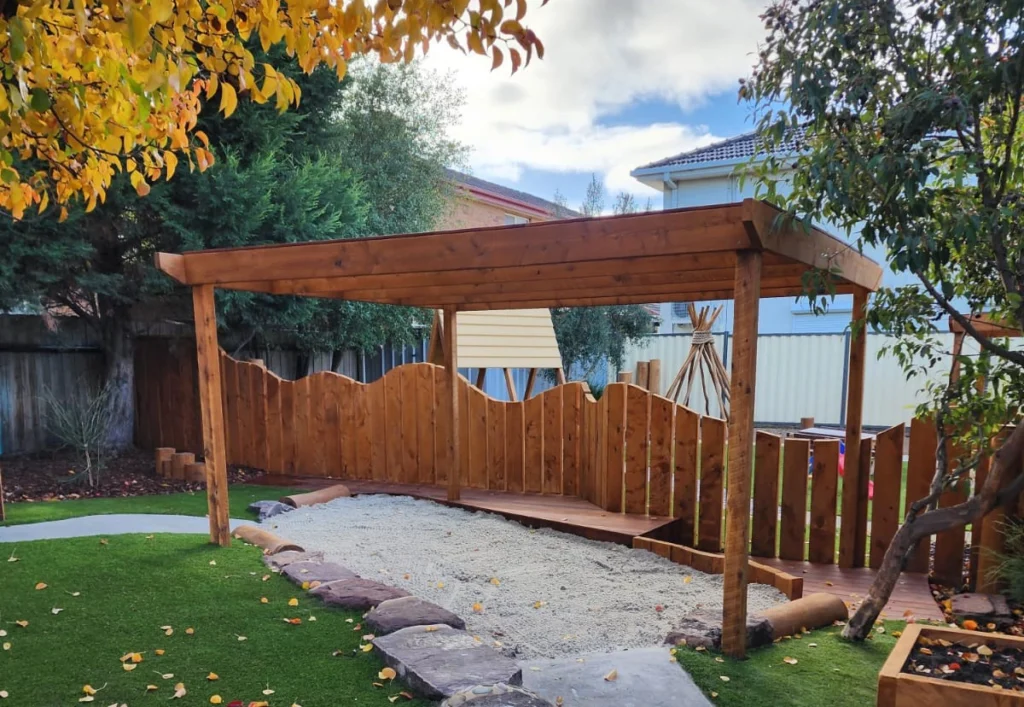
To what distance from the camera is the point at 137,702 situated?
249 cm

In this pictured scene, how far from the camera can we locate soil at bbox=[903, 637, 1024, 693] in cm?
232

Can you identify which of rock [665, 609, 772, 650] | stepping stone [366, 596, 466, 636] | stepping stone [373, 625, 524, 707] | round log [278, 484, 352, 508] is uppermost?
stepping stone [373, 625, 524, 707]

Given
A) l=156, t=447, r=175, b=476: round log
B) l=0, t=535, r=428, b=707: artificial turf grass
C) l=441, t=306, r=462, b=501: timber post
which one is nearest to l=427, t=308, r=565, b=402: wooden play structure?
l=441, t=306, r=462, b=501: timber post

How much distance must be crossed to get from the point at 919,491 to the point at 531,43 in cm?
404

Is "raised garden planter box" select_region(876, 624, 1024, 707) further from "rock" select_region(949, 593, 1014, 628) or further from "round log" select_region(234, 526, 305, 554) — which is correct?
"round log" select_region(234, 526, 305, 554)

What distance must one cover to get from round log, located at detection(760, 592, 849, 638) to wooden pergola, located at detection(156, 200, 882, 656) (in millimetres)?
375

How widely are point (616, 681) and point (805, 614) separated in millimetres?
1342

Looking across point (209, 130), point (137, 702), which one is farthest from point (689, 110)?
point (137, 702)

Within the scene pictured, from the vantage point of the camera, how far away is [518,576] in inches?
172

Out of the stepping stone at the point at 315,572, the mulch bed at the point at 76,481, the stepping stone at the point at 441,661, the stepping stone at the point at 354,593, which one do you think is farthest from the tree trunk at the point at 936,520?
the mulch bed at the point at 76,481

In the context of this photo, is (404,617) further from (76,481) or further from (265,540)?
(76,481)

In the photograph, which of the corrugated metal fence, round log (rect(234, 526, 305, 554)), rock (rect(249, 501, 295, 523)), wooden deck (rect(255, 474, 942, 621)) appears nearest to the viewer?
wooden deck (rect(255, 474, 942, 621))

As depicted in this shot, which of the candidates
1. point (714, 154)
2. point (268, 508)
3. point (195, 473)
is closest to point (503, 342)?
point (195, 473)

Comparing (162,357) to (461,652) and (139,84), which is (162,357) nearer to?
(139,84)
